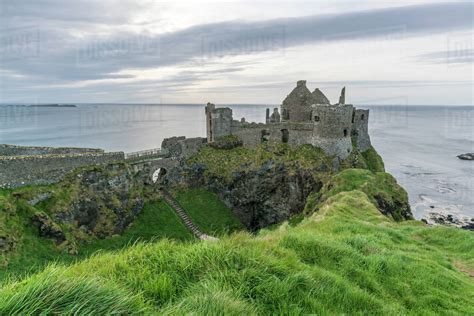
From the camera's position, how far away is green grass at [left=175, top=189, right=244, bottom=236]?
1452 inches

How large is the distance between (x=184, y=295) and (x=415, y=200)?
57968 mm

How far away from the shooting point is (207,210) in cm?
3844

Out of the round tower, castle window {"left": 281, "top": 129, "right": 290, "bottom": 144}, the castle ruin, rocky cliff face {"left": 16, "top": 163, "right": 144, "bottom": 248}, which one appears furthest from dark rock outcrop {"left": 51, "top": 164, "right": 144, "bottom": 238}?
the round tower

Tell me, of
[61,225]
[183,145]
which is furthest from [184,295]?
[183,145]

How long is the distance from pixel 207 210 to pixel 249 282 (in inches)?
1296

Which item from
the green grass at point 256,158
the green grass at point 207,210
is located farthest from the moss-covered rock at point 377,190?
the green grass at point 207,210

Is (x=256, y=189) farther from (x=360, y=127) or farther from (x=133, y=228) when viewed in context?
(x=360, y=127)

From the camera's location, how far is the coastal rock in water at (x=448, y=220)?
141 ft

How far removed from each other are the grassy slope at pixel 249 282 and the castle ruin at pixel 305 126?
2921 centimetres

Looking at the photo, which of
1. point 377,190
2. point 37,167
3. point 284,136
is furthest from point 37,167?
point 284,136

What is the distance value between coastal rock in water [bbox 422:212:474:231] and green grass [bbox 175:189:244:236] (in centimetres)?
2651

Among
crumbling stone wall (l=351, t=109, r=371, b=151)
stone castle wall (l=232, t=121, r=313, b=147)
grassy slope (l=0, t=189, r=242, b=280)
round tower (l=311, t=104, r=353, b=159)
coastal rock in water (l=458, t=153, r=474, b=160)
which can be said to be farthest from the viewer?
coastal rock in water (l=458, t=153, r=474, b=160)

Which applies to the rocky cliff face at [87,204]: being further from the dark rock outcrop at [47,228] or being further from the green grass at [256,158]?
the green grass at [256,158]

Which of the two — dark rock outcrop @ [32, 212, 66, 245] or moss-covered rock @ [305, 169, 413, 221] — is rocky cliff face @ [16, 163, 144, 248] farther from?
moss-covered rock @ [305, 169, 413, 221]
